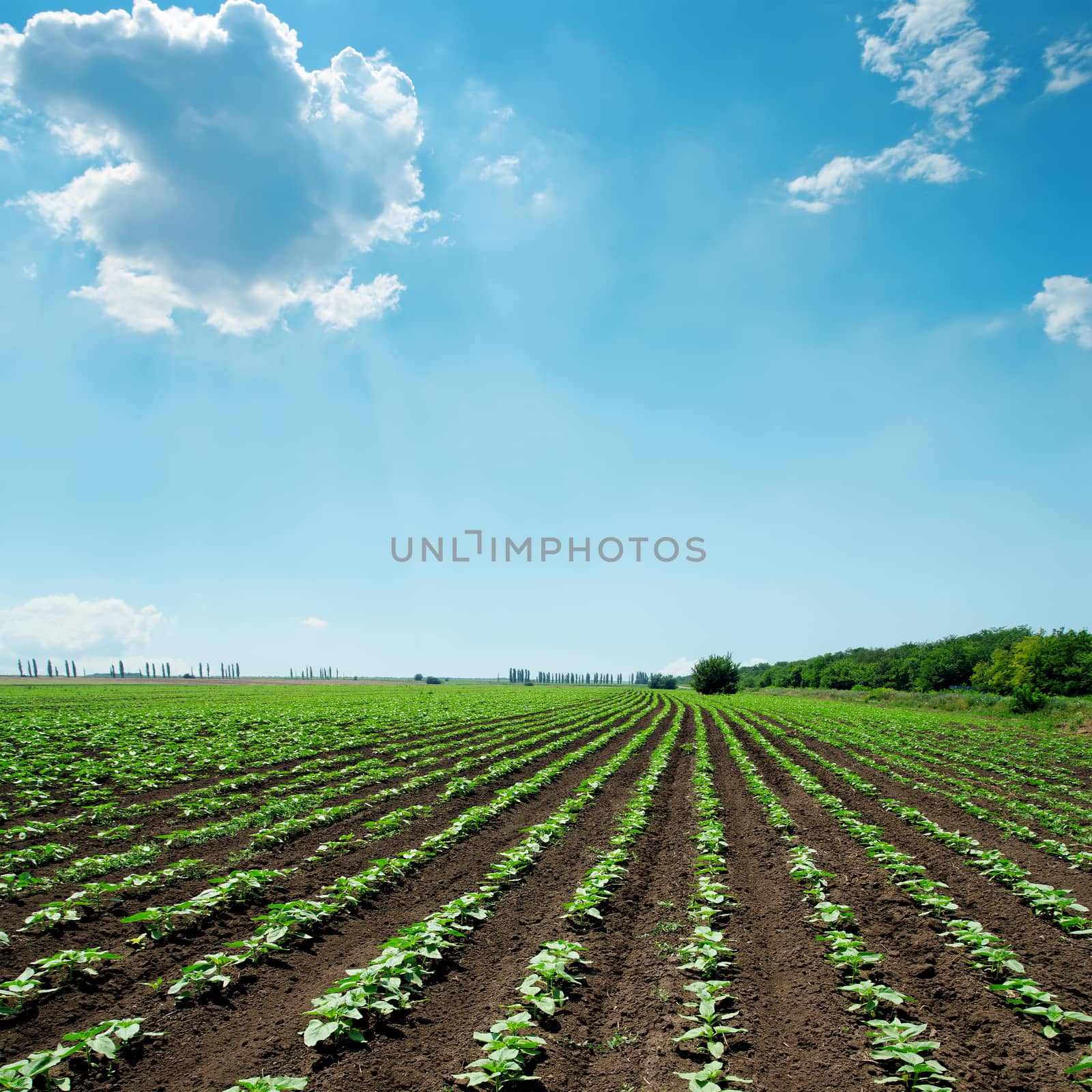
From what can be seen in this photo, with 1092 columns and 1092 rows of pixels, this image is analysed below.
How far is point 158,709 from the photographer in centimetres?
3650

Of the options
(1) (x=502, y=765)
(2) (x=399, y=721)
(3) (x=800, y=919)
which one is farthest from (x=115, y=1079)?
(2) (x=399, y=721)

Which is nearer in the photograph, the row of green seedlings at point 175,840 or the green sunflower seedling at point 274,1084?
the green sunflower seedling at point 274,1084

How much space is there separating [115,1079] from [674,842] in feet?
28.4

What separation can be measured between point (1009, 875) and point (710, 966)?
6.17 metres

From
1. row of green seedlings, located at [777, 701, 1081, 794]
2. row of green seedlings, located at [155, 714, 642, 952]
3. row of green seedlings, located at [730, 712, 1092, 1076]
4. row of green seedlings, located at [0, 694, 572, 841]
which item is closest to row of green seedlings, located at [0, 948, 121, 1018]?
row of green seedlings, located at [155, 714, 642, 952]

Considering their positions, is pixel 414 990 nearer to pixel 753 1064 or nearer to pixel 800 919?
pixel 753 1064

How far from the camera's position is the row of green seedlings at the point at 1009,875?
729cm

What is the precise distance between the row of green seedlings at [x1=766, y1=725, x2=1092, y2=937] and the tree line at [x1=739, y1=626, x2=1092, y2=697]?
44.6 m

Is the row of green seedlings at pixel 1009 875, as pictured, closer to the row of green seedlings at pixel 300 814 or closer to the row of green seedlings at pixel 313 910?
the row of green seedlings at pixel 313 910

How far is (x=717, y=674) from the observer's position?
9425 centimetres

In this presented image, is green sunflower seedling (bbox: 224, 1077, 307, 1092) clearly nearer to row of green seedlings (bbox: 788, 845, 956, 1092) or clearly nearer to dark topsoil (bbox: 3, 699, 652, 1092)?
dark topsoil (bbox: 3, 699, 652, 1092)

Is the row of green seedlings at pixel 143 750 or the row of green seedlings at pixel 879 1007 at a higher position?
the row of green seedlings at pixel 879 1007

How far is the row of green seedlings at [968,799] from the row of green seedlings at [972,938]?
2.71 m

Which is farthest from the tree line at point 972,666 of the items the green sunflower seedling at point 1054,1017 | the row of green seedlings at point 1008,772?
the green sunflower seedling at point 1054,1017
